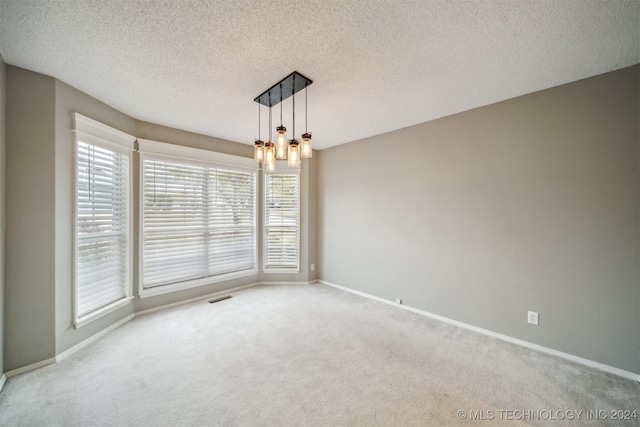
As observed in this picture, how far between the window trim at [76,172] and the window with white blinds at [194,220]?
0.61 ft

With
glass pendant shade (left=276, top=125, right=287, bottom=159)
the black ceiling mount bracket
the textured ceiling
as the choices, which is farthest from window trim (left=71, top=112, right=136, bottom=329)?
glass pendant shade (left=276, top=125, right=287, bottom=159)

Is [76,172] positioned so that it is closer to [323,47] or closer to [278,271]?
[323,47]

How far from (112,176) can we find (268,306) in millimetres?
2585

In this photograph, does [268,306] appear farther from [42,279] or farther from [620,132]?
[620,132]

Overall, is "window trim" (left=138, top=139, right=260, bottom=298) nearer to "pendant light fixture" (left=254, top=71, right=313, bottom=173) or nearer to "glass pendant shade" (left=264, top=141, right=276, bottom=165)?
"pendant light fixture" (left=254, top=71, right=313, bottom=173)

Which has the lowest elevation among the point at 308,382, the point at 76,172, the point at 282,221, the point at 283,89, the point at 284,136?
the point at 308,382

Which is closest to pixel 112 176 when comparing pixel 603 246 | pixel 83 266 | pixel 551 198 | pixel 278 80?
pixel 83 266

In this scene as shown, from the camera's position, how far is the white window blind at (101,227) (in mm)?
2485

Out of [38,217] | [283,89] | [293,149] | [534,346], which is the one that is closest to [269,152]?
[293,149]

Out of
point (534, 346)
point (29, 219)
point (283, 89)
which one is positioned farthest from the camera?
point (534, 346)

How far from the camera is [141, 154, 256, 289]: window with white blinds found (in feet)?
10.9

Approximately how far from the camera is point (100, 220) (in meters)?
2.69

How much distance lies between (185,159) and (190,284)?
6.25ft

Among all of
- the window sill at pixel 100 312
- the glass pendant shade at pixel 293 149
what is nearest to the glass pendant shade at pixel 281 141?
the glass pendant shade at pixel 293 149
